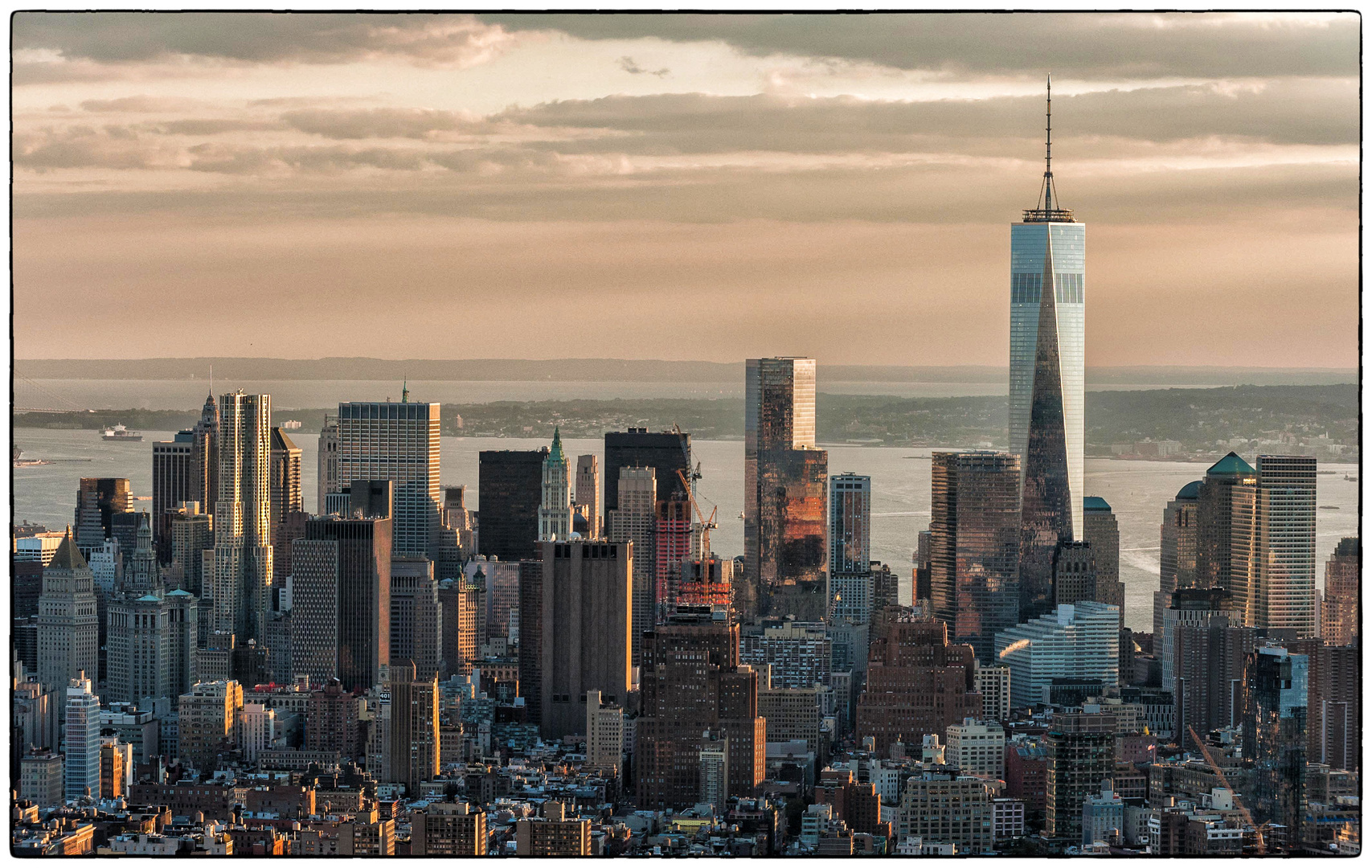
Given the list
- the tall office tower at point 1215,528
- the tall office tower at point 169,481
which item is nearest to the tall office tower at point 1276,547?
the tall office tower at point 1215,528

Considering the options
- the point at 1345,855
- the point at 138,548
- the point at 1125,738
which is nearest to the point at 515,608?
the point at 138,548

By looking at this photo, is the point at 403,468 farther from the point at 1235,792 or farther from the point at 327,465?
the point at 1235,792

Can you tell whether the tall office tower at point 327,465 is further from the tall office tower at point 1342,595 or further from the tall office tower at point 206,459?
the tall office tower at point 1342,595

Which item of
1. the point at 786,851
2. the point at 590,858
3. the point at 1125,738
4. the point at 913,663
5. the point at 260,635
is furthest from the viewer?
the point at 260,635

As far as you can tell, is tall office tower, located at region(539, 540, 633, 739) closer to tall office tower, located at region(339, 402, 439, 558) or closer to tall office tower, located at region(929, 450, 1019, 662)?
tall office tower, located at region(339, 402, 439, 558)

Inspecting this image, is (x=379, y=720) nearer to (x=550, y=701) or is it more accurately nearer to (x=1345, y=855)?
(x=550, y=701)

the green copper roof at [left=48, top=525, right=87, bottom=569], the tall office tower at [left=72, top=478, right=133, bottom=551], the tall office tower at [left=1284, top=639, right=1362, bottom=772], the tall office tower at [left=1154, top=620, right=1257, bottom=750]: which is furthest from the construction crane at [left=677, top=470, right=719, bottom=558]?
the tall office tower at [left=1284, top=639, right=1362, bottom=772]
